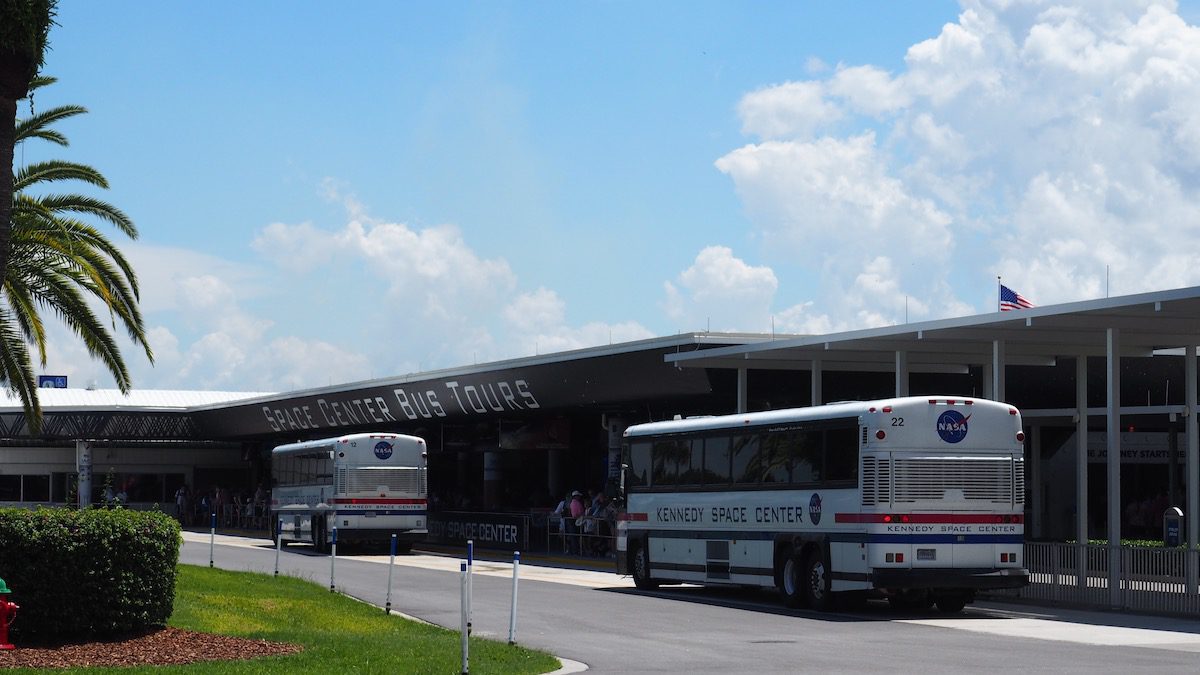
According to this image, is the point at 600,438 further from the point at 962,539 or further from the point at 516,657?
the point at 516,657

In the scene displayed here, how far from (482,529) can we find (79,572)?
108ft

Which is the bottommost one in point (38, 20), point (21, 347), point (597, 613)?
point (597, 613)

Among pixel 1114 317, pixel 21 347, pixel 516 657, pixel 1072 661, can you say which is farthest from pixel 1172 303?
pixel 21 347

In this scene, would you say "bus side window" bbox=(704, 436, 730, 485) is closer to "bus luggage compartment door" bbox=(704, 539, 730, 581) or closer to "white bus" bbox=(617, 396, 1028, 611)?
"white bus" bbox=(617, 396, 1028, 611)

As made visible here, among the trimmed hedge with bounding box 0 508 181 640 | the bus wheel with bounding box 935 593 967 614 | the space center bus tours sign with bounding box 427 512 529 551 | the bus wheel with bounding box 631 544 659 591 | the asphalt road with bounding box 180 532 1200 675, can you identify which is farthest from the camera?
the space center bus tours sign with bounding box 427 512 529 551

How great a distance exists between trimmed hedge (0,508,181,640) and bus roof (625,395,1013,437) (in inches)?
419

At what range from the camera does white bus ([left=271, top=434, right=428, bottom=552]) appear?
4209 centimetres

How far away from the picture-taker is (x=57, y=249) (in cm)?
2573

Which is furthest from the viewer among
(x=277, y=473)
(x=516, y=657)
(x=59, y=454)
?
Answer: (x=59, y=454)

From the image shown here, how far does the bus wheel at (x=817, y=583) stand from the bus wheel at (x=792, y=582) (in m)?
0.10

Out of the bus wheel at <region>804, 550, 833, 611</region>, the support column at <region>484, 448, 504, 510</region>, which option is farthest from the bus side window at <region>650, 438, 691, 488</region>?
the support column at <region>484, 448, 504, 510</region>

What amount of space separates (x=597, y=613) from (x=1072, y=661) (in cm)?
848

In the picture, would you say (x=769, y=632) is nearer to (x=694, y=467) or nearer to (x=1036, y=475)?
(x=694, y=467)

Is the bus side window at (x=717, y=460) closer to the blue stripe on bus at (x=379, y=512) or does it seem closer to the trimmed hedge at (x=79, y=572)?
the trimmed hedge at (x=79, y=572)
